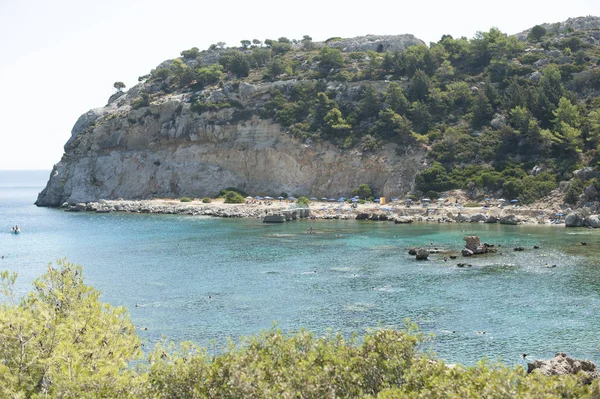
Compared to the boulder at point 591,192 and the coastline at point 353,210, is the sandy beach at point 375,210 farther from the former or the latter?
the boulder at point 591,192

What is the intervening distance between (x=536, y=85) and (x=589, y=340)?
8614 cm

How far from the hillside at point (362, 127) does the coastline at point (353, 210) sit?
494 cm

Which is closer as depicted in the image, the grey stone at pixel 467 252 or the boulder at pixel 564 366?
the boulder at pixel 564 366

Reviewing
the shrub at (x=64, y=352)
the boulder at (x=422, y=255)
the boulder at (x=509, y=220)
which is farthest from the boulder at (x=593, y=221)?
the shrub at (x=64, y=352)

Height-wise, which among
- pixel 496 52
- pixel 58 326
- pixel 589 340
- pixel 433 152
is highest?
pixel 496 52

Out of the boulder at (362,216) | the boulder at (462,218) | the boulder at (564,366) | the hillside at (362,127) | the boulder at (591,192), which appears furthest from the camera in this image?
the hillside at (362,127)

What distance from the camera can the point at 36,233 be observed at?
A: 88.7 m

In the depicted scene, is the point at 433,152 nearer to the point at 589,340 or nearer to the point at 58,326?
the point at 589,340

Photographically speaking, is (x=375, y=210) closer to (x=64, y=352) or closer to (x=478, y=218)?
(x=478, y=218)

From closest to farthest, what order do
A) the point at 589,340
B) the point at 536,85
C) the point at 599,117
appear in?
the point at 589,340
the point at 599,117
the point at 536,85

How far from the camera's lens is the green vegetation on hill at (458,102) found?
3777 inches

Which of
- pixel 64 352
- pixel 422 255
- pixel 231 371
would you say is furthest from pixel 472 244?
pixel 64 352

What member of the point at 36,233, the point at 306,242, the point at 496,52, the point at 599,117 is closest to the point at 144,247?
the point at 306,242

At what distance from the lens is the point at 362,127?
11594 centimetres
